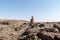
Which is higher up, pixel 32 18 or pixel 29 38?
pixel 32 18

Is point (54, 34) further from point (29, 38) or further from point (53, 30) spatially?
point (29, 38)

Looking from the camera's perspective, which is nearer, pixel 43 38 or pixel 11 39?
pixel 43 38

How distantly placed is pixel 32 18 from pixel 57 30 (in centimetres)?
1807

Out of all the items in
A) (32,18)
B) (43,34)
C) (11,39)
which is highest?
(32,18)

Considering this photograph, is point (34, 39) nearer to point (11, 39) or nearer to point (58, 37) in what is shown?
point (58, 37)

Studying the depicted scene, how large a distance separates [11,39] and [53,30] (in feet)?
26.6

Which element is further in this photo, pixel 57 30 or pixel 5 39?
pixel 5 39

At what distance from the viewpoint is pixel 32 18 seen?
34.8 meters

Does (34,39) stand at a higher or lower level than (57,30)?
lower

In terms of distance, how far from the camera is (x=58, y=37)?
49.5 ft

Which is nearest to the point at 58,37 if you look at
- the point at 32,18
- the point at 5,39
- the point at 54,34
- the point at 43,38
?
the point at 54,34

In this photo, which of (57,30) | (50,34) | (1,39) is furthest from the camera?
(1,39)

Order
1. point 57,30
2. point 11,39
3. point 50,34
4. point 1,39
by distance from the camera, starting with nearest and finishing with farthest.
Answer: point 50,34, point 57,30, point 1,39, point 11,39

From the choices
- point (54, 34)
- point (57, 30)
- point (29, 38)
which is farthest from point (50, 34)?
point (29, 38)
